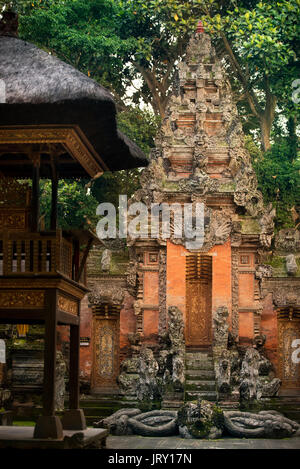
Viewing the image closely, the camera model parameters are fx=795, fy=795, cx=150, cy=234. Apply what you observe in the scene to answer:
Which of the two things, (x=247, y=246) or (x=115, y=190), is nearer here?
(x=247, y=246)

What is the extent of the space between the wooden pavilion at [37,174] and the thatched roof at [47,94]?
1cm

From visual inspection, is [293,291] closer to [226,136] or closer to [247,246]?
[247,246]

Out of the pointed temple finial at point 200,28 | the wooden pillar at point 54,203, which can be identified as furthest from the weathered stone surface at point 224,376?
the pointed temple finial at point 200,28

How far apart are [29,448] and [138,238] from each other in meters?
12.9

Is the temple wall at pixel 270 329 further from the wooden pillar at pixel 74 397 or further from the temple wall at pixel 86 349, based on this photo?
the wooden pillar at pixel 74 397

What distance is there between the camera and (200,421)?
16156 mm

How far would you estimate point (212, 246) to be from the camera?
21938mm

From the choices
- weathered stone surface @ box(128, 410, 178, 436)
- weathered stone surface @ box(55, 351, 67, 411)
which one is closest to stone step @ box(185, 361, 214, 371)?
weathered stone surface @ box(55, 351, 67, 411)

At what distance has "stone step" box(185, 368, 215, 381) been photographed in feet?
66.5

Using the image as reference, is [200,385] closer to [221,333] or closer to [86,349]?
Answer: [221,333]

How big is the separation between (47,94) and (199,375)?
11680 millimetres

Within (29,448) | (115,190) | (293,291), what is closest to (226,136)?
(293,291)

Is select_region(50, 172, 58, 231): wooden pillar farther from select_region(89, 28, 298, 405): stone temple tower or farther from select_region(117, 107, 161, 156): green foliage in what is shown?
select_region(117, 107, 161, 156): green foliage

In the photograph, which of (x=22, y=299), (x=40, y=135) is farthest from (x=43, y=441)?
(x=40, y=135)
